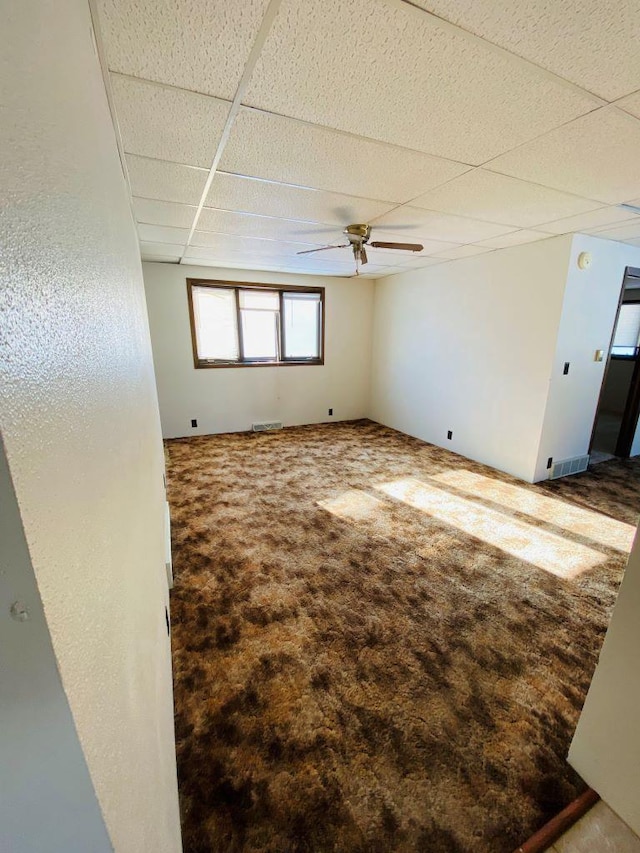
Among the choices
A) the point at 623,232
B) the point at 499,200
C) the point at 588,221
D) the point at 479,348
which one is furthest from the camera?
the point at 479,348

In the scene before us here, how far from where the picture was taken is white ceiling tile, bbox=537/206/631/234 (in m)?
2.41

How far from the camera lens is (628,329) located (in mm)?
5012

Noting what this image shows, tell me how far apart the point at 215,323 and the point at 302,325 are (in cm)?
129

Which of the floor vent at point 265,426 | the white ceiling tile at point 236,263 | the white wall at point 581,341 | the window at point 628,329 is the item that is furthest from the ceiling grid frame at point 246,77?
the window at point 628,329

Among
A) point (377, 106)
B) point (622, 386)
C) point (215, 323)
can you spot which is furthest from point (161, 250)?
point (622, 386)

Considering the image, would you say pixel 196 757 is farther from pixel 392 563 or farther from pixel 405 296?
pixel 405 296

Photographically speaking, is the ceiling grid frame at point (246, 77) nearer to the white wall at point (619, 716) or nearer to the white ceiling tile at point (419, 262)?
the white wall at point (619, 716)

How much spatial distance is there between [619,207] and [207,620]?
367cm

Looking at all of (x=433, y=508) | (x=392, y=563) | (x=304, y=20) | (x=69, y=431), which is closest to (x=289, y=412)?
(x=433, y=508)

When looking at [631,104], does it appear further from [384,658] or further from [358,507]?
[358,507]

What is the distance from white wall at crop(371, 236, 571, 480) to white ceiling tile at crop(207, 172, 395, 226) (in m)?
1.82

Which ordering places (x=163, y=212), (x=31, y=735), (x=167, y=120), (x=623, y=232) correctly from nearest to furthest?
(x=31, y=735) → (x=167, y=120) → (x=163, y=212) → (x=623, y=232)

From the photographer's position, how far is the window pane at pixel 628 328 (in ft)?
16.0

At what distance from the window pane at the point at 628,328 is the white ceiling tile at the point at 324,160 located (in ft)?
15.5
